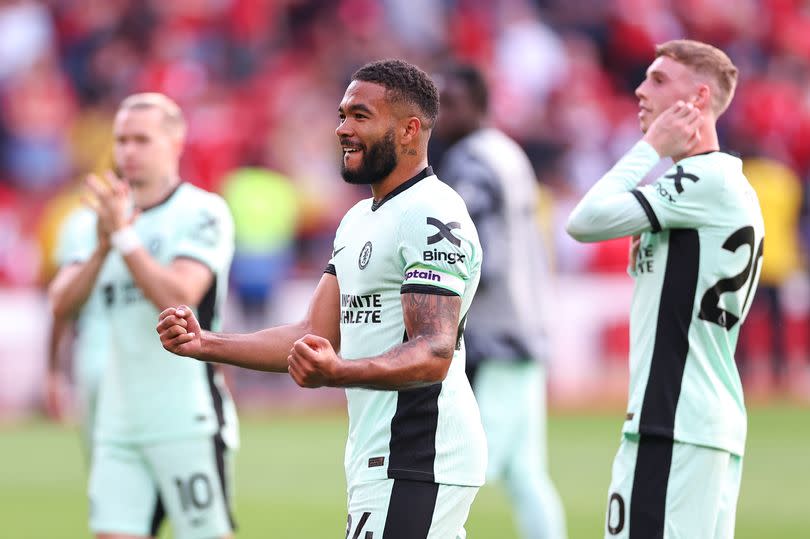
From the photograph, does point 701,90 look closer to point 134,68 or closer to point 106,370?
point 106,370

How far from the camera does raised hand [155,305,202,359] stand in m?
5.01

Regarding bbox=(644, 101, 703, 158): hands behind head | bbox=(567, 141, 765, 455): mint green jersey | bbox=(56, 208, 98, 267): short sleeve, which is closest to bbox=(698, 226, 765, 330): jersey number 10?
bbox=(567, 141, 765, 455): mint green jersey

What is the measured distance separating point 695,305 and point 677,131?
688 millimetres

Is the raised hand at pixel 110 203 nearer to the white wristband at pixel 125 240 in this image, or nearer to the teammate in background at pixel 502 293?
the white wristband at pixel 125 240

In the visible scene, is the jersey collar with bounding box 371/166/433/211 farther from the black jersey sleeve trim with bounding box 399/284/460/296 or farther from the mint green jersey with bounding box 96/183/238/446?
the mint green jersey with bounding box 96/183/238/446

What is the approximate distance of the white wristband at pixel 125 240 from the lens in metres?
6.77

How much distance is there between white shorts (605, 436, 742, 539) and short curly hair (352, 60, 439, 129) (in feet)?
5.10

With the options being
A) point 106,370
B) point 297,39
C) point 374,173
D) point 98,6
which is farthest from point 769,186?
point 374,173

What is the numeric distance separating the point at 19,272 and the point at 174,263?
10819mm

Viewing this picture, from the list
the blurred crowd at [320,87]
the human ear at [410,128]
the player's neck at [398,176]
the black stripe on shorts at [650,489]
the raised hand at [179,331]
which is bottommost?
the black stripe on shorts at [650,489]

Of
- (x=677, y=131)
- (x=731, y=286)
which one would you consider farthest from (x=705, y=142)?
(x=731, y=286)

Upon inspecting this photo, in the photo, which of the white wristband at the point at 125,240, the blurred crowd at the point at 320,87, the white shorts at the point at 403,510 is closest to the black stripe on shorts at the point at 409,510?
the white shorts at the point at 403,510

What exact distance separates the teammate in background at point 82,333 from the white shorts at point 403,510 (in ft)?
9.22

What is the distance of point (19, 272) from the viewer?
17312 millimetres
